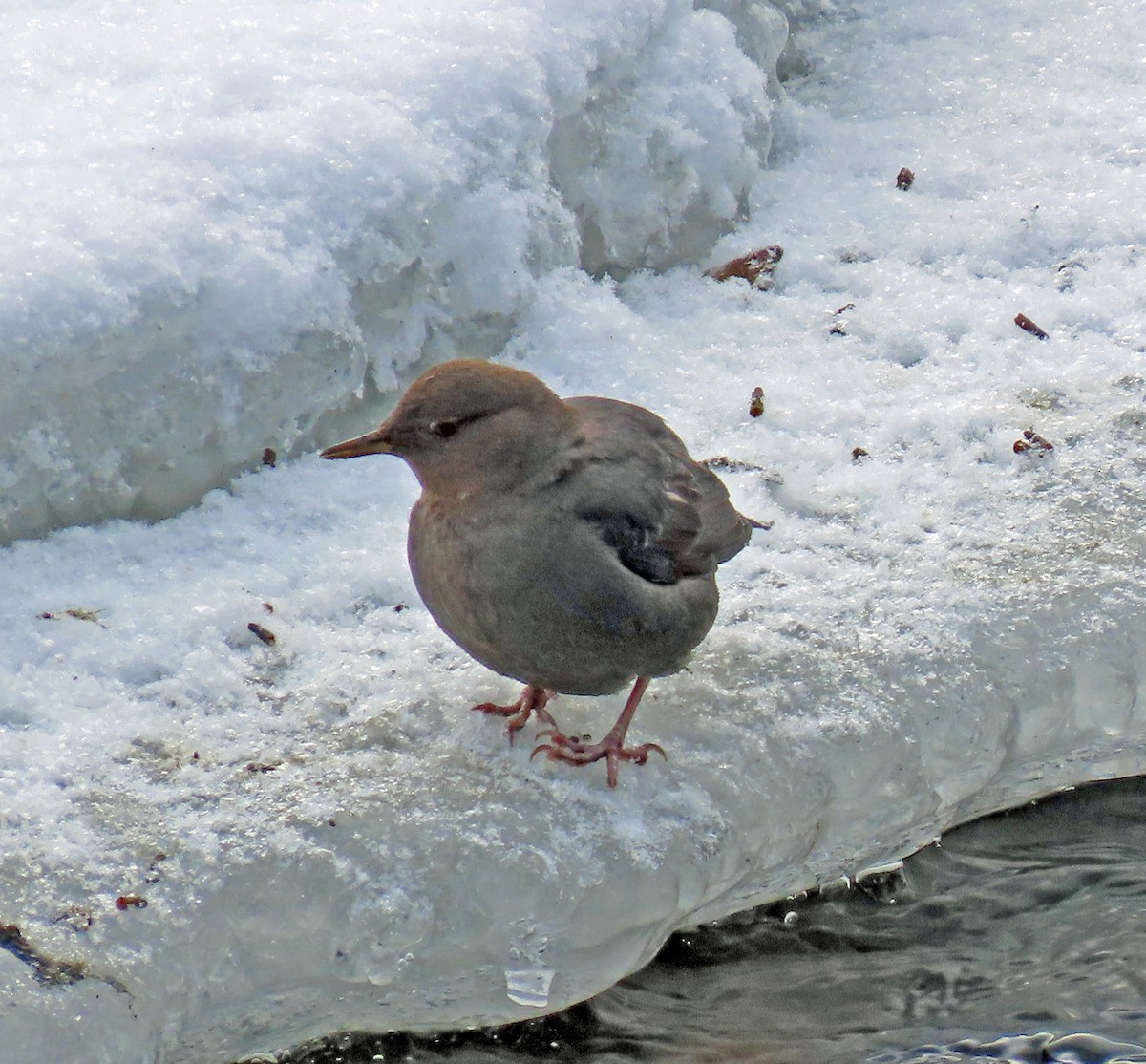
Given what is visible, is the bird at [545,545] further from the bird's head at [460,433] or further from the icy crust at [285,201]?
the icy crust at [285,201]

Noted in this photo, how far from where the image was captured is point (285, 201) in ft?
14.3

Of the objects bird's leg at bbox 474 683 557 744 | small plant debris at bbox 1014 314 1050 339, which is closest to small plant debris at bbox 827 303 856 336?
small plant debris at bbox 1014 314 1050 339

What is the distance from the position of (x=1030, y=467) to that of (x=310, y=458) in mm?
2162

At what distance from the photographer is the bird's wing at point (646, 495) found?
3.54 metres

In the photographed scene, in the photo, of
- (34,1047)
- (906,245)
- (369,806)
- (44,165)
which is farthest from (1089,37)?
(34,1047)

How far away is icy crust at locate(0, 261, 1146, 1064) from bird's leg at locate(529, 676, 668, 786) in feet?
0.14

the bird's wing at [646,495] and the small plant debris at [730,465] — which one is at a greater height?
the bird's wing at [646,495]

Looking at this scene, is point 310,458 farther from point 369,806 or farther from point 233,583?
point 369,806

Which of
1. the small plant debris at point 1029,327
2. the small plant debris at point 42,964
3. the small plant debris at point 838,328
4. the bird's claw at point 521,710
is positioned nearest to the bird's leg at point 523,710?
the bird's claw at point 521,710

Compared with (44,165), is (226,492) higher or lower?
lower

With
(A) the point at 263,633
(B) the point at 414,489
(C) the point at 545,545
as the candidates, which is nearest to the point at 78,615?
(A) the point at 263,633

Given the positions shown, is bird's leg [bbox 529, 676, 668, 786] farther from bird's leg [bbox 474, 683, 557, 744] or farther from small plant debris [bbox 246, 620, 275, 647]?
small plant debris [bbox 246, 620, 275, 647]

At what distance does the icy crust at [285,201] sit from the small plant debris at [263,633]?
0.63 meters

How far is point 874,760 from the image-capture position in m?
3.75
